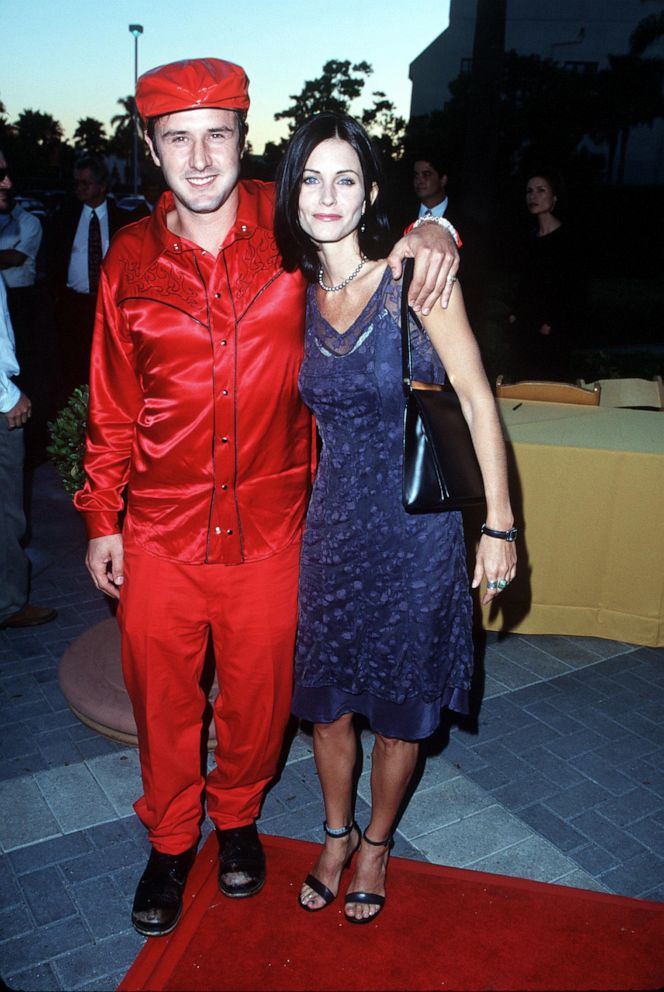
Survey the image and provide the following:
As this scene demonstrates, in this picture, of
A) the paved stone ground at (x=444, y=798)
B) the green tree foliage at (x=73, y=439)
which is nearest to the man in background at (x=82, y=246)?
the paved stone ground at (x=444, y=798)

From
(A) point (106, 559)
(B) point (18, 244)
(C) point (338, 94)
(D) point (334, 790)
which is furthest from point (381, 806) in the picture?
(C) point (338, 94)

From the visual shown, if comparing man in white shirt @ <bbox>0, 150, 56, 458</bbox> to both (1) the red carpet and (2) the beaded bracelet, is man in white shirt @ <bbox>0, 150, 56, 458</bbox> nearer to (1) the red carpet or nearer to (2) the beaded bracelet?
(2) the beaded bracelet

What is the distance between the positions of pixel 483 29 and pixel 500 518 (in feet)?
26.0

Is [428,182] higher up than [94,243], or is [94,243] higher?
[428,182]

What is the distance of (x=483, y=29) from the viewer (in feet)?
27.7

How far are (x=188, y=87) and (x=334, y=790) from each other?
1.99 meters

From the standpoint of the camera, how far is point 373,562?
7.45ft

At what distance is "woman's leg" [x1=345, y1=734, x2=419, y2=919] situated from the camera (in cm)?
240

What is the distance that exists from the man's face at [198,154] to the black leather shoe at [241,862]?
1896 millimetres

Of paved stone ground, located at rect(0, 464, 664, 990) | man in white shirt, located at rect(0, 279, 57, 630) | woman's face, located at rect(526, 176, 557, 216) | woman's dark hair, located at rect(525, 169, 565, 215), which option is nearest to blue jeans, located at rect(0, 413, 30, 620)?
man in white shirt, located at rect(0, 279, 57, 630)

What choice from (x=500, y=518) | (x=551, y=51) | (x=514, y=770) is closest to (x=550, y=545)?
(x=514, y=770)

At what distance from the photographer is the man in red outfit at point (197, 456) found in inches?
86.7

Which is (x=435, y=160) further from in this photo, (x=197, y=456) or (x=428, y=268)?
(x=197, y=456)

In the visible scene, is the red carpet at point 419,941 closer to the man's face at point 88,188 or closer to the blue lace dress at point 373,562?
the blue lace dress at point 373,562
